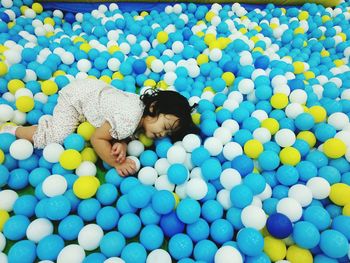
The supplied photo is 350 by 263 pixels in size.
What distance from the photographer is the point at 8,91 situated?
4.57 ft

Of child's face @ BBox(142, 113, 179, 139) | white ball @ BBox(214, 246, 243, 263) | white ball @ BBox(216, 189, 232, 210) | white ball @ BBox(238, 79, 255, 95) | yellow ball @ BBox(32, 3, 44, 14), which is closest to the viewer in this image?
white ball @ BBox(214, 246, 243, 263)

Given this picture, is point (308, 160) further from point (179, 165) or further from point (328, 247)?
point (179, 165)

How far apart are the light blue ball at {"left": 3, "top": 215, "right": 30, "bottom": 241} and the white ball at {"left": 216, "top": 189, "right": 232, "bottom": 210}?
64 centimetres

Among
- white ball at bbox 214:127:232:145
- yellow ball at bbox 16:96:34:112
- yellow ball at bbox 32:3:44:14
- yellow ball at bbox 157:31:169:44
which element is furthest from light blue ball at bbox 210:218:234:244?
yellow ball at bbox 32:3:44:14

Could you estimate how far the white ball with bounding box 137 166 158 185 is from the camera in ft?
3.54

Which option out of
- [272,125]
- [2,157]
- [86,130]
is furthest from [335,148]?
[2,157]

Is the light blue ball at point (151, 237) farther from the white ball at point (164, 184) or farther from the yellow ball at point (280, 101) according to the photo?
the yellow ball at point (280, 101)

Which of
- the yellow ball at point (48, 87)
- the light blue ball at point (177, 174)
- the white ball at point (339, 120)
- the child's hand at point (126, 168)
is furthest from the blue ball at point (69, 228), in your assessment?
the white ball at point (339, 120)

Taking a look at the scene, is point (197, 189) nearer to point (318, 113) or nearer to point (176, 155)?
point (176, 155)

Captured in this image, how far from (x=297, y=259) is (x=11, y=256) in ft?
2.70

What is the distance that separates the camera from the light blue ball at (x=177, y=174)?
1020mm

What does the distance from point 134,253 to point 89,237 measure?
0.50 ft

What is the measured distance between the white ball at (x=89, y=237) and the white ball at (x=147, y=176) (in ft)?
0.80

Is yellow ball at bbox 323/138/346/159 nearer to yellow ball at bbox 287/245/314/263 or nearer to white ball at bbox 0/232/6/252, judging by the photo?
yellow ball at bbox 287/245/314/263
